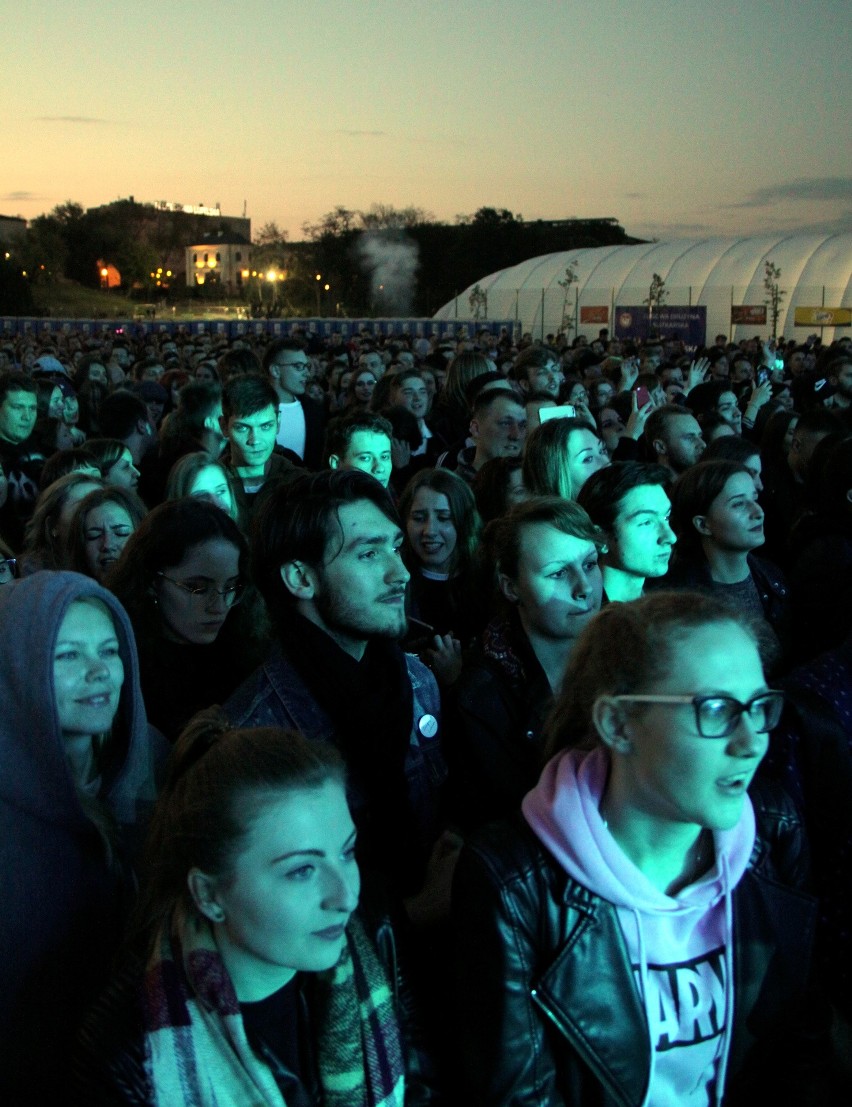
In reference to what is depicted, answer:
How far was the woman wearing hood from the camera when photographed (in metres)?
2.11

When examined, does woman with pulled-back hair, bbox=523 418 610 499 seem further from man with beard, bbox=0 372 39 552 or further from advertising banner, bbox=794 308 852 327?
advertising banner, bbox=794 308 852 327

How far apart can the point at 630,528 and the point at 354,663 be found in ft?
4.99

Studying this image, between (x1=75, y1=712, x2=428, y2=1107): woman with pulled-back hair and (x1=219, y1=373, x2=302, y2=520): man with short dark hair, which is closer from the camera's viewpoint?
(x1=75, y1=712, x2=428, y2=1107): woman with pulled-back hair

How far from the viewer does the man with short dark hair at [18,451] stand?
5863 mm

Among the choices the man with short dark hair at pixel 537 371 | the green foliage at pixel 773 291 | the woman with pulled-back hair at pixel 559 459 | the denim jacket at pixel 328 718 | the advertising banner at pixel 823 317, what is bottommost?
the denim jacket at pixel 328 718

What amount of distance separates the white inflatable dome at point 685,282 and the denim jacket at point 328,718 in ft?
118

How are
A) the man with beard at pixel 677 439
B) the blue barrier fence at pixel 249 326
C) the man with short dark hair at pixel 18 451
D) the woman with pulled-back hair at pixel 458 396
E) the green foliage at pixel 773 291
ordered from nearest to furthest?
the man with short dark hair at pixel 18 451
the man with beard at pixel 677 439
the woman with pulled-back hair at pixel 458 396
the blue barrier fence at pixel 249 326
the green foliage at pixel 773 291

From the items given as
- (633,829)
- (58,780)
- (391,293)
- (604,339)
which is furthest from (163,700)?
(391,293)

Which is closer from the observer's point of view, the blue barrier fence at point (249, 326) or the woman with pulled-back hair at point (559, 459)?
the woman with pulled-back hair at point (559, 459)

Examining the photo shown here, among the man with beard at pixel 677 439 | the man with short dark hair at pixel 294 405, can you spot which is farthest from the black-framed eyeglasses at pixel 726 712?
the man with short dark hair at pixel 294 405

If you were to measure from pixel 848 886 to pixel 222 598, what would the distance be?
77.5 inches

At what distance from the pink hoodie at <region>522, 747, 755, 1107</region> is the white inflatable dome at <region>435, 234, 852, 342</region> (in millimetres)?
36771

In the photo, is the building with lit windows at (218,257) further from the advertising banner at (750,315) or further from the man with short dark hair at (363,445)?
the man with short dark hair at (363,445)

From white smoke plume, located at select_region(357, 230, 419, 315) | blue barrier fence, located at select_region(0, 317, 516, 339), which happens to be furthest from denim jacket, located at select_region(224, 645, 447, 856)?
white smoke plume, located at select_region(357, 230, 419, 315)
